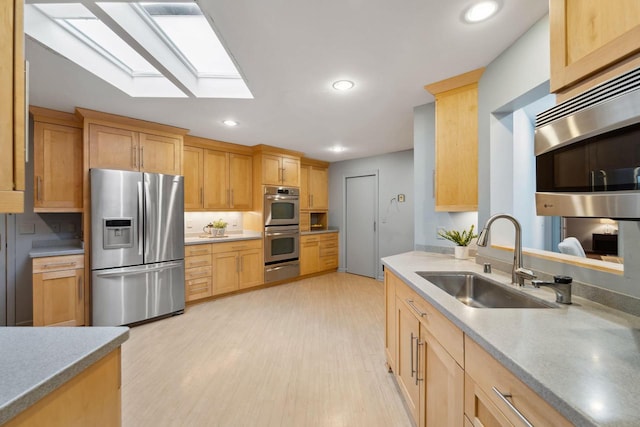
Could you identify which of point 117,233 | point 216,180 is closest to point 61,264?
point 117,233

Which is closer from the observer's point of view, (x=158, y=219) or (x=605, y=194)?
(x=605, y=194)

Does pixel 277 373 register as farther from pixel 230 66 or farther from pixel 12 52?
pixel 230 66

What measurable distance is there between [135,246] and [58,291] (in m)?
0.74

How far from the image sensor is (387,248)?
4.92m

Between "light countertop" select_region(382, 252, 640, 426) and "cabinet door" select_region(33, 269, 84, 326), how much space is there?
3.31m

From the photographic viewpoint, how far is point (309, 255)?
5.08 metres

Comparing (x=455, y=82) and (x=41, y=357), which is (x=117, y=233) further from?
(x=455, y=82)

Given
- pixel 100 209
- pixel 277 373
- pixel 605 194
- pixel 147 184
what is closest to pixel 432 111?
pixel 605 194

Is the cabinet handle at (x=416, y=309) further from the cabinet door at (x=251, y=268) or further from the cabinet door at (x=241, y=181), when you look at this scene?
the cabinet door at (x=241, y=181)

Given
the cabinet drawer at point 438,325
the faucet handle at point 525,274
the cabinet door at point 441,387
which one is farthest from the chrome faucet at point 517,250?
the cabinet door at point 441,387

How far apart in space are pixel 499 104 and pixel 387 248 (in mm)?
3442

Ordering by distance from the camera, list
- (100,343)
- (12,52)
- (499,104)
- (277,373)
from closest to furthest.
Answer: (12,52)
(100,343)
(499,104)
(277,373)

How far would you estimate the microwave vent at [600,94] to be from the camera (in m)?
0.58

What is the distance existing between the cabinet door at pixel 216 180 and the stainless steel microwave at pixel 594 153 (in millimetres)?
3890
